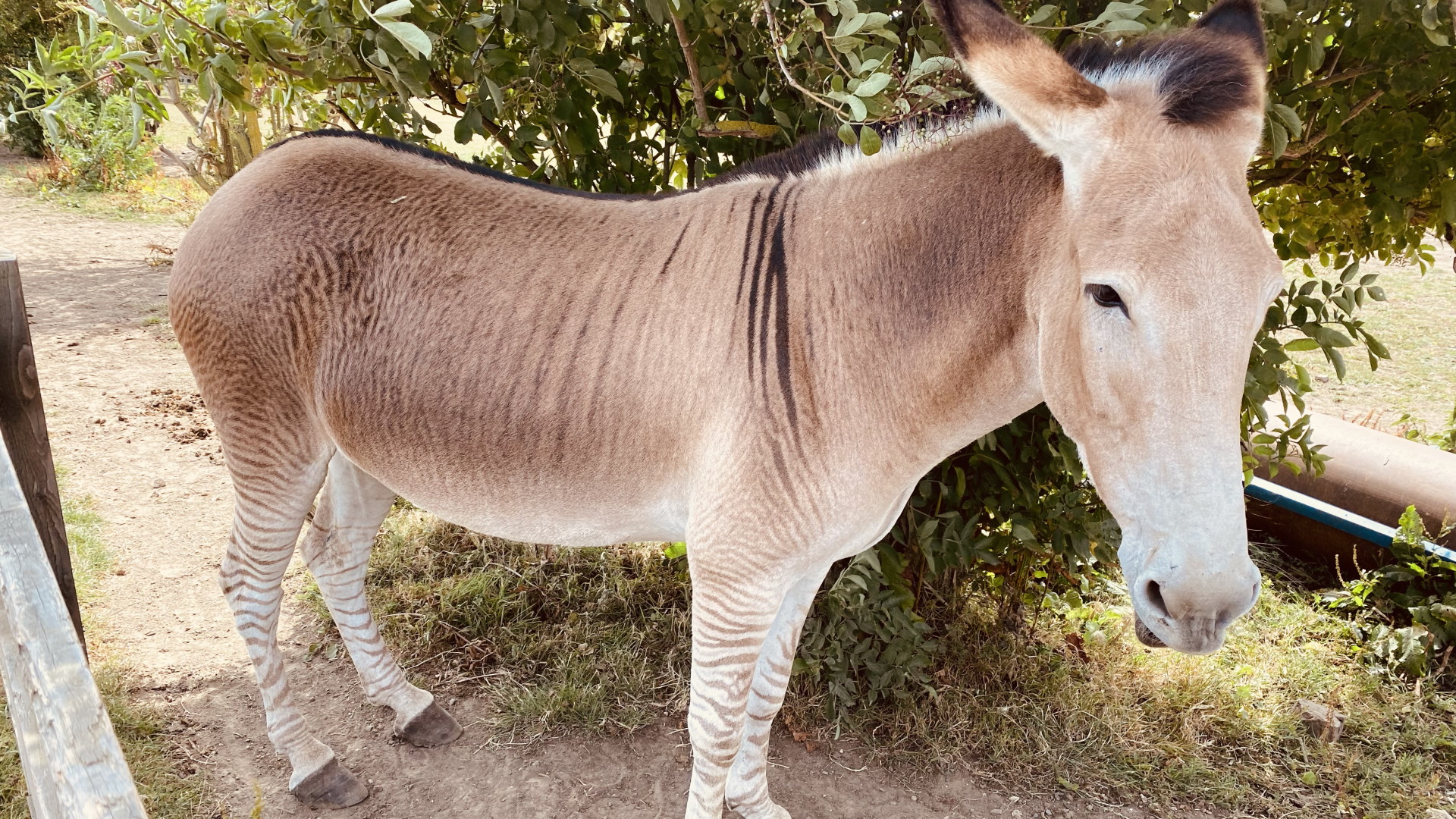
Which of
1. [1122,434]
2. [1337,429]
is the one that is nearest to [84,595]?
[1122,434]

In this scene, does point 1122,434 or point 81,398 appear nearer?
point 1122,434

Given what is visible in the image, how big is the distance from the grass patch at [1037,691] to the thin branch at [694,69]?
7.18ft

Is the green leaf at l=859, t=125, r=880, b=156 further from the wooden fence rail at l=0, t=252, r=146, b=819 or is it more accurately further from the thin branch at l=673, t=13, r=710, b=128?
the wooden fence rail at l=0, t=252, r=146, b=819

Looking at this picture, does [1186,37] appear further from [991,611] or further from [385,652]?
[385,652]

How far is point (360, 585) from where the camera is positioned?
3.54m

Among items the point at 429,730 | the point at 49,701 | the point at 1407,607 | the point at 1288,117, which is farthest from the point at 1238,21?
the point at 1407,607

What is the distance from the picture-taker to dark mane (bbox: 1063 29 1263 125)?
5.59 ft

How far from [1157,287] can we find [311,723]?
3607 millimetres

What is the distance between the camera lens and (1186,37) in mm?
1845

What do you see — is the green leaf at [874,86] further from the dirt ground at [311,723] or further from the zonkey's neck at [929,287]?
the dirt ground at [311,723]

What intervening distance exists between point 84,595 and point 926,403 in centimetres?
430

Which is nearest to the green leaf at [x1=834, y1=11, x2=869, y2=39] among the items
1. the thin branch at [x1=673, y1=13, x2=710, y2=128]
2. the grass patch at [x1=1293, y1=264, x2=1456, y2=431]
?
the thin branch at [x1=673, y1=13, x2=710, y2=128]

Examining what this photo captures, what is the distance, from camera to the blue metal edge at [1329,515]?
15.0ft

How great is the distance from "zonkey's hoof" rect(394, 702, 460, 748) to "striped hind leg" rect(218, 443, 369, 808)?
278mm
